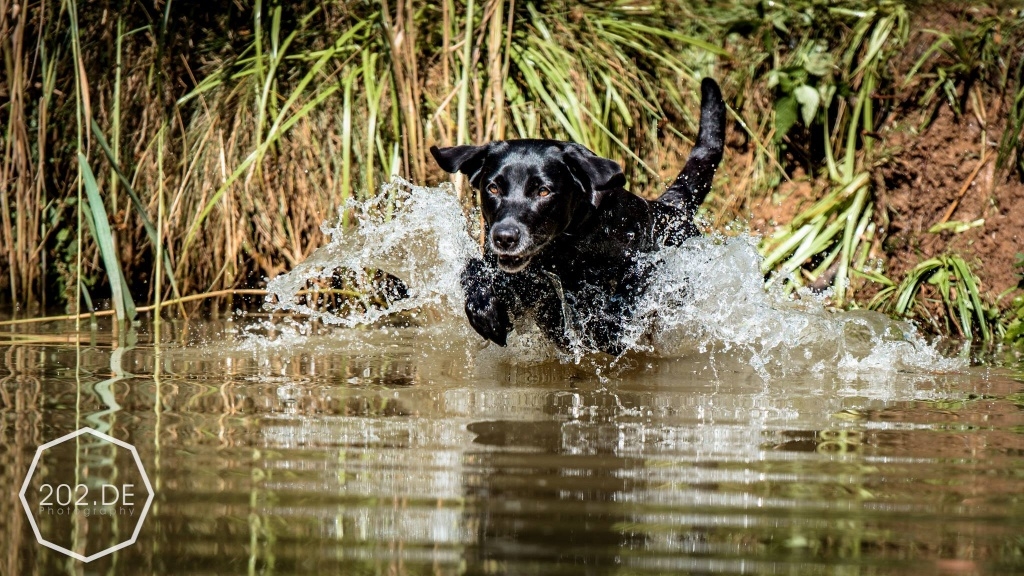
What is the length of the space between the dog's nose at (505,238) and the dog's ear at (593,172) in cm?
45

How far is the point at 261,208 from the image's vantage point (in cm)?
595

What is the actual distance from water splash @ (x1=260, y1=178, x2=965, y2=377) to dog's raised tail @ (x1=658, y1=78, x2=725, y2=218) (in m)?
0.28

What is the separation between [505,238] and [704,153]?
5.07 feet

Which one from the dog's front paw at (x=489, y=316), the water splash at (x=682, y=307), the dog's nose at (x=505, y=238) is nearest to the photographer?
the dog's nose at (x=505, y=238)

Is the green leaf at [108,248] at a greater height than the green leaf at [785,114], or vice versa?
the green leaf at [785,114]

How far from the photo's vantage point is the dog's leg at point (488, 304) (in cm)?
427

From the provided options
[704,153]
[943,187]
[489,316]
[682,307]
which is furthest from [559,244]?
[943,187]

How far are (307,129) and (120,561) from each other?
4.34 meters

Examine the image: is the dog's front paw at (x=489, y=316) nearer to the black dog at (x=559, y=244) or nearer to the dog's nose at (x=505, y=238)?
the black dog at (x=559, y=244)

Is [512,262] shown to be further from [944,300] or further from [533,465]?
[944,300]

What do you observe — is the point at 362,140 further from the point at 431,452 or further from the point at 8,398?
the point at 431,452

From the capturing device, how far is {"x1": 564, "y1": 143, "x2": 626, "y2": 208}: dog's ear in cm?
429

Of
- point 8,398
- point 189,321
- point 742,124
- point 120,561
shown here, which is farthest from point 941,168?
point 120,561

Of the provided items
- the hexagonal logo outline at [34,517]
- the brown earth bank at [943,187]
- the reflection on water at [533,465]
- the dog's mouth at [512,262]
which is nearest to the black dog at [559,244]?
the dog's mouth at [512,262]
